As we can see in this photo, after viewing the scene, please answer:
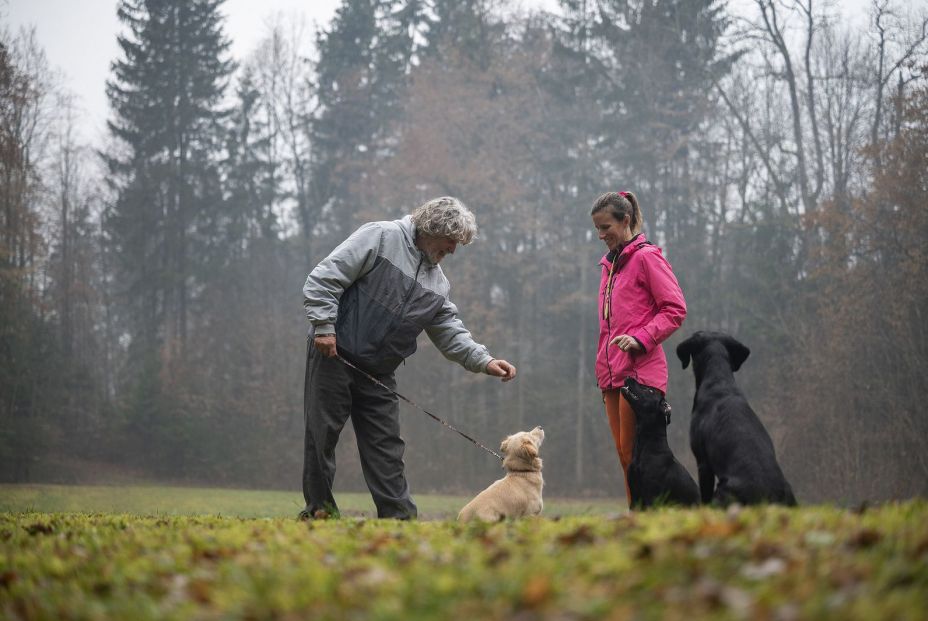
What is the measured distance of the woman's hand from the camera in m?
5.66

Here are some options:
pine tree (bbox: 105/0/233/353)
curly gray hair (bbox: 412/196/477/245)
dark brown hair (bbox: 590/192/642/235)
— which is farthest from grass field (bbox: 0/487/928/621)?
pine tree (bbox: 105/0/233/353)

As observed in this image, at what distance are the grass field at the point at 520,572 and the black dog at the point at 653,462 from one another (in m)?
1.33

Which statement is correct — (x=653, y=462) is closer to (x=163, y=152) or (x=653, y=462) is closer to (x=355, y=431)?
(x=355, y=431)

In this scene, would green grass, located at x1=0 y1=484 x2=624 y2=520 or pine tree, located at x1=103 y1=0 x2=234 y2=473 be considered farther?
pine tree, located at x1=103 y1=0 x2=234 y2=473

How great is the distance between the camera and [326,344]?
19.6ft

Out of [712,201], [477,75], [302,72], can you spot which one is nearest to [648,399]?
[712,201]

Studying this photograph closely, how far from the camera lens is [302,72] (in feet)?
113

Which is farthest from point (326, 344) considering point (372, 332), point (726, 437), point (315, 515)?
point (726, 437)

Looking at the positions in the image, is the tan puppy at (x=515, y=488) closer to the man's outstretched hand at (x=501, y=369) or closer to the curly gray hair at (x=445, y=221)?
the man's outstretched hand at (x=501, y=369)

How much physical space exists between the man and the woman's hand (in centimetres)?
95

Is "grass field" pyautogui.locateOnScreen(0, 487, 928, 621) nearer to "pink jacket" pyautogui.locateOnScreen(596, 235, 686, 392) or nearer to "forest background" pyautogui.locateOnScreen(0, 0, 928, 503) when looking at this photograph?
"pink jacket" pyautogui.locateOnScreen(596, 235, 686, 392)

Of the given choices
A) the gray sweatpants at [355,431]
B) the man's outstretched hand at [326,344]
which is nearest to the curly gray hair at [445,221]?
the man's outstretched hand at [326,344]

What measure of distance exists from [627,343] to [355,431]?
1.98 meters

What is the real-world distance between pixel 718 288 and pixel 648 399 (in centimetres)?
2388
